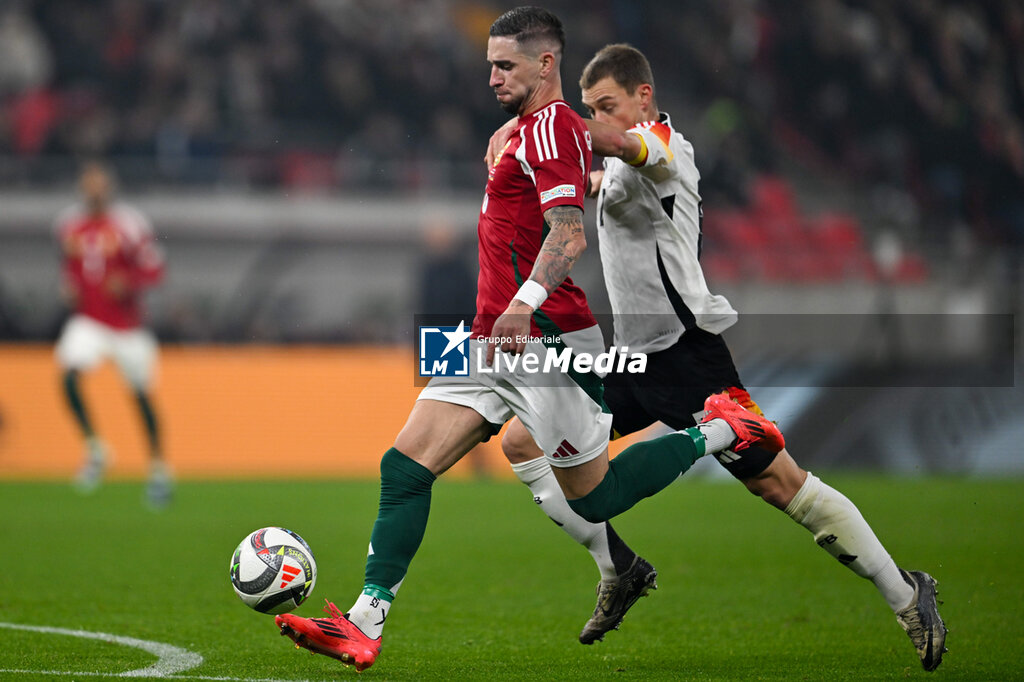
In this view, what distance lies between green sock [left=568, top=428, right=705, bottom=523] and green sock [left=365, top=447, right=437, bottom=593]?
1.92 feet

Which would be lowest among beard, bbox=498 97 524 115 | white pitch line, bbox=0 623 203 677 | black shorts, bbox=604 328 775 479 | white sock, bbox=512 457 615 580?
white pitch line, bbox=0 623 203 677

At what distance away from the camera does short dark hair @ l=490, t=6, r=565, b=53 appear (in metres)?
4.34

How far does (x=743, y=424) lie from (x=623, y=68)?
1.53 meters

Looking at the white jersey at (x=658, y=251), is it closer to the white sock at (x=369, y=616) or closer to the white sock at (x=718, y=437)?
the white sock at (x=718, y=437)

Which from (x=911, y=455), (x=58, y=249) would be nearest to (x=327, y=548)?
(x=911, y=455)

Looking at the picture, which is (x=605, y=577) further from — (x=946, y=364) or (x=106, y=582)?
(x=946, y=364)

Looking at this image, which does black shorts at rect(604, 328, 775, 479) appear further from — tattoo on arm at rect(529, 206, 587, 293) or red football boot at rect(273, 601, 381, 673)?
red football boot at rect(273, 601, 381, 673)

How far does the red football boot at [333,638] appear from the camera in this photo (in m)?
3.97

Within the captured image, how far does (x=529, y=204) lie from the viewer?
14.5 ft

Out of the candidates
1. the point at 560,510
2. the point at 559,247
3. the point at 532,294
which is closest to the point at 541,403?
the point at 532,294

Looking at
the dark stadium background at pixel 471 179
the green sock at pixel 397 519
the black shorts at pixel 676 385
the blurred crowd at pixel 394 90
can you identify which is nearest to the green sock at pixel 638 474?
the black shorts at pixel 676 385

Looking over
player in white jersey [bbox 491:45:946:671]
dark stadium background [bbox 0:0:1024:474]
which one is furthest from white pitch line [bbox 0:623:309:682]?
dark stadium background [bbox 0:0:1024:474]

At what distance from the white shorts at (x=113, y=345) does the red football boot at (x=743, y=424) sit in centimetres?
784

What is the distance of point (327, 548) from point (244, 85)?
43.8 feet
